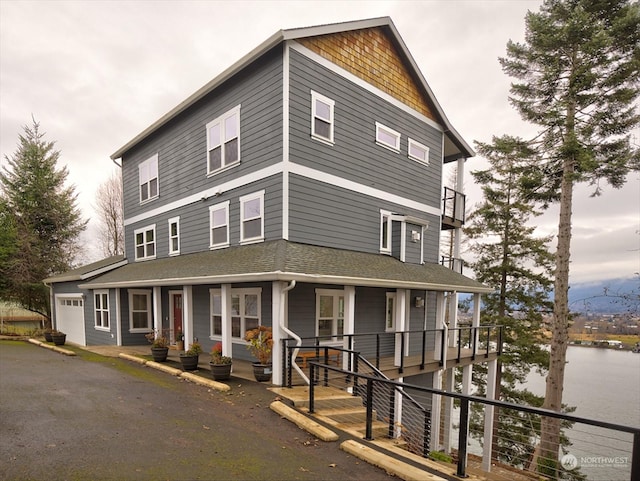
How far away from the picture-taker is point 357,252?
10969 mm

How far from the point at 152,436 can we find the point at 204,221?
27.8ft

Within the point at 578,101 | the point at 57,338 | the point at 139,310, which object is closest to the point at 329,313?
the point at 139,310

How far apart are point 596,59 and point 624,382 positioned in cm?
4054

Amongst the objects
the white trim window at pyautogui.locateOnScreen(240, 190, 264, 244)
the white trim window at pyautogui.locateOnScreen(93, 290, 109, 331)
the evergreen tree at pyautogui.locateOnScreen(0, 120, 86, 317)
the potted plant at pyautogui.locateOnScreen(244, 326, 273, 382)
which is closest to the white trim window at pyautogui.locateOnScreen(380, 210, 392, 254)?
the white trim window at pyautogui.locateOnScreen(240, 190, 264, 244)

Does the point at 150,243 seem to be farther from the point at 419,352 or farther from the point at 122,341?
the point at 419,352

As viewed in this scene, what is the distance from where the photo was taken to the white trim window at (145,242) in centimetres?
1530

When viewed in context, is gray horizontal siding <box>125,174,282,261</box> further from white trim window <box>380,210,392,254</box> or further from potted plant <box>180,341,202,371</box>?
white trim window <box>380,210,392,254</box>

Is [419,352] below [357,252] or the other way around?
below

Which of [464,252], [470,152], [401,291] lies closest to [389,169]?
[401,291]

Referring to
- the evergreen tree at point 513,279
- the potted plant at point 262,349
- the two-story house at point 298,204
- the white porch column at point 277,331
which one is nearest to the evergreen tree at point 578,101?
the two-story house at point 298,204

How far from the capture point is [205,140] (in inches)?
472

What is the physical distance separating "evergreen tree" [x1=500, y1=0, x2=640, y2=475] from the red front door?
48.9ft

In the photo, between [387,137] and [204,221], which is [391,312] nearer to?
[387,137]

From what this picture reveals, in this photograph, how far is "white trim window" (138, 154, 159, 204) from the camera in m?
14.8
